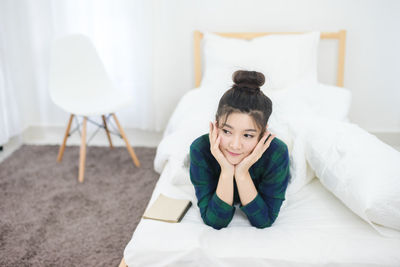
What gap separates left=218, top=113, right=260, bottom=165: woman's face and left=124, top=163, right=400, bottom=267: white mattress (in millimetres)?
249

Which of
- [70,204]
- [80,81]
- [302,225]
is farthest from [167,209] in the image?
[80,81]

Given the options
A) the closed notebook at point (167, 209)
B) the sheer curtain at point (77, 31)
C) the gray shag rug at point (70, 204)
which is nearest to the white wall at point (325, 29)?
the sheer curtain at point (77, 31)

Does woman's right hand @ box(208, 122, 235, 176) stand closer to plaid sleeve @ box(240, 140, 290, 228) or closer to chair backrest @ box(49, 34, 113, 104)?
plaid sleeve @ box(240, 140, 290, 228)

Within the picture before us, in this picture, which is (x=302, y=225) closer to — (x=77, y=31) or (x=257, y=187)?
(x=257, y=187)

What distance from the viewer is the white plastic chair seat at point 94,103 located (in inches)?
90.1

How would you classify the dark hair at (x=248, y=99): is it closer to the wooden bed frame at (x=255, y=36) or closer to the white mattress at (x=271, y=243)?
the white mattress at (x=271, y=243)

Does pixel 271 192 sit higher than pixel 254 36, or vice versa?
pixel 254 36

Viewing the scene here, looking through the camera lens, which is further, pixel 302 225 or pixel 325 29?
pixel 325 29

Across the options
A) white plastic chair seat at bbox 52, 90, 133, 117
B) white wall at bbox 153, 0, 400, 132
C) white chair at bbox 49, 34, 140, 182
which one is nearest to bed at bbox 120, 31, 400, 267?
white plastic chair seat at bbox 52, 90, 133, 117

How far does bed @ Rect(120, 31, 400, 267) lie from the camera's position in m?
1.10

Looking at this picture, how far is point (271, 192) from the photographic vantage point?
1.22 m

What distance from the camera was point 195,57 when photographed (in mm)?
2691

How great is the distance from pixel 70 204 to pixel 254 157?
1.29 metres

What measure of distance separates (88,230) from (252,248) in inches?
39.6
